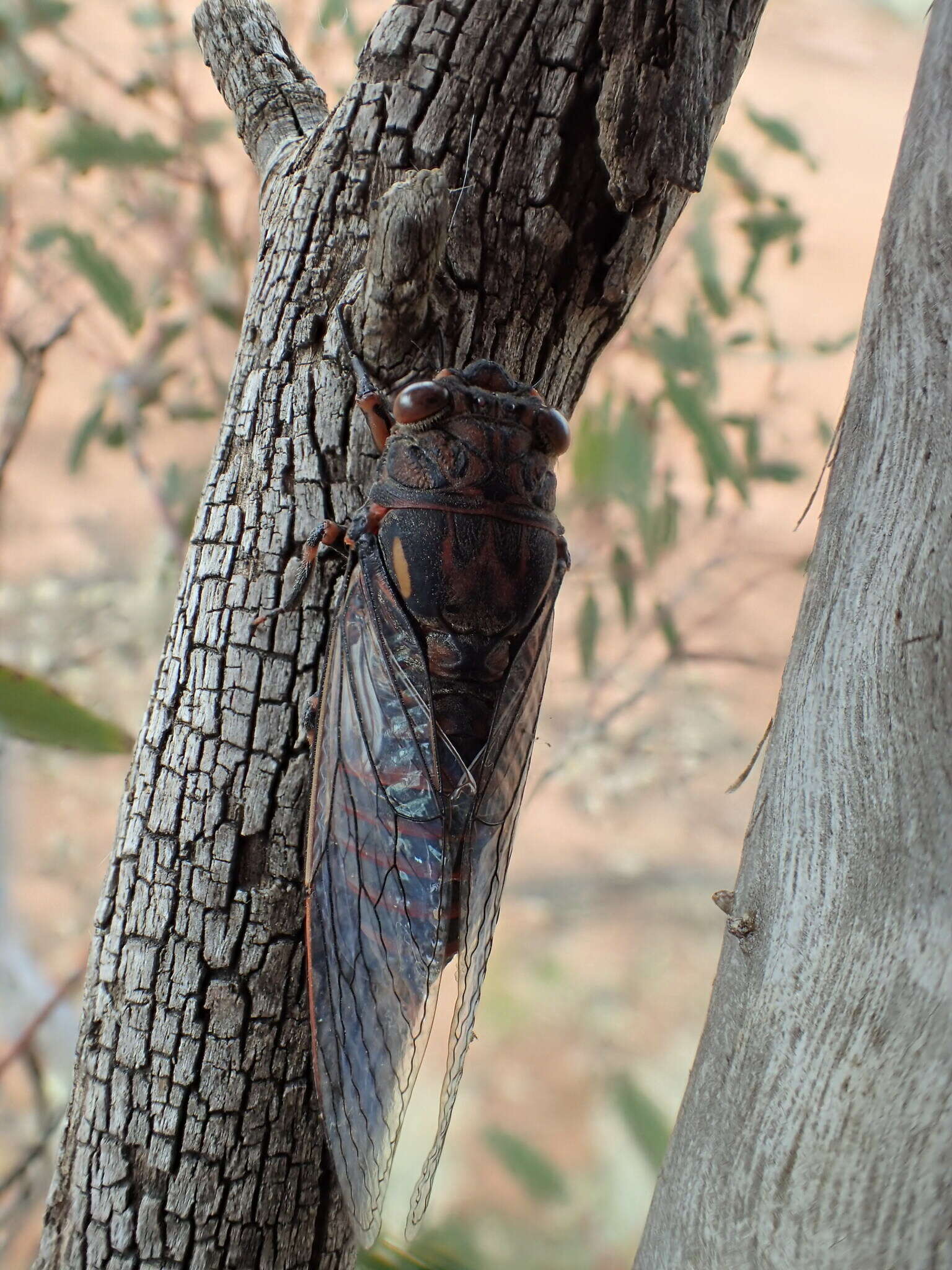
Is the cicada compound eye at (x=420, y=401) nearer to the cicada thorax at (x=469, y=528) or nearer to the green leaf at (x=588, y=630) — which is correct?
the cicada thorax at (x=469, y=528)

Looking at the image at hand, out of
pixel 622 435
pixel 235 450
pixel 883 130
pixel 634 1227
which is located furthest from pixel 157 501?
pixel 883 130

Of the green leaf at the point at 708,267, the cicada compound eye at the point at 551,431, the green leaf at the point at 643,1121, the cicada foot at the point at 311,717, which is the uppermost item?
the green leaf at the point at 708,267

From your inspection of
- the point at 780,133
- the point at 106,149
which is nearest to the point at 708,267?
the point at 780,133

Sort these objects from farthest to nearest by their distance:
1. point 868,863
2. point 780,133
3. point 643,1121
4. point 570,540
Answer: point 570,540, point 780,133, point 643,1121, point 868,863

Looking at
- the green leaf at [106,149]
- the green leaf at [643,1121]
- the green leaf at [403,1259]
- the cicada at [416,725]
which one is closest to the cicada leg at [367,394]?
the cicada at [416,725]

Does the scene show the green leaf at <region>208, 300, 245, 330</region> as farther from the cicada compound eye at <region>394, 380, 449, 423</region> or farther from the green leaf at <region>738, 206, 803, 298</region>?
the cicada compound eye at <region>394, 380, 449, 423</region>

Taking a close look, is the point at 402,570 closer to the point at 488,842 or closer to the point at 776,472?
the point at 488,842

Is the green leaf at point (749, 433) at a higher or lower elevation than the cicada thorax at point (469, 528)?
higher
